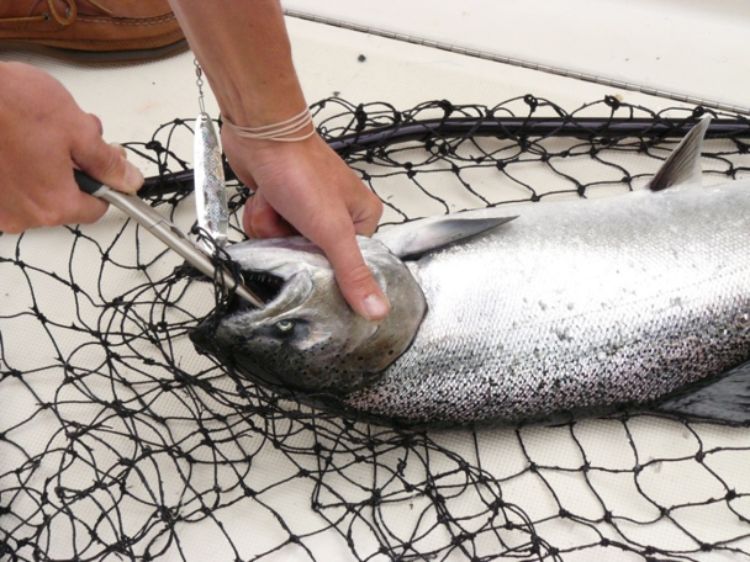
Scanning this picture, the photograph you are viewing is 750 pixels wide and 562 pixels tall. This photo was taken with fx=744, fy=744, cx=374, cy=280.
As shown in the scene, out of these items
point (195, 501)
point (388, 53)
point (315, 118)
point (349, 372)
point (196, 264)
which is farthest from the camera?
point (388, 53)

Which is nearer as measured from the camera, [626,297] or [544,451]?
[626,297]

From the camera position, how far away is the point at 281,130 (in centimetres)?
127

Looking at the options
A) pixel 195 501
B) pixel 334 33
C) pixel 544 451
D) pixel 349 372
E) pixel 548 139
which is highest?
pixel 334 33

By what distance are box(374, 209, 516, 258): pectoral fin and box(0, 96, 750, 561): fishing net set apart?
36 cm

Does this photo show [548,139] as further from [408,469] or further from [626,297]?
[408,469]

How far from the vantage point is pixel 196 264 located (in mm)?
1223

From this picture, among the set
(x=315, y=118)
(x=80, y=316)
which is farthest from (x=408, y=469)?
(x=315, y=118)

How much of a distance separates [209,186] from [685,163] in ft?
3.12

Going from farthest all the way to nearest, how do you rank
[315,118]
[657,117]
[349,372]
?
[315,118], [657,117], [349,372]

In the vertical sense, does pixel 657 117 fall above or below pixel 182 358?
above

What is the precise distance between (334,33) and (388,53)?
184mm

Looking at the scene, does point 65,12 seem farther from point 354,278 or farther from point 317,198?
point 354,278

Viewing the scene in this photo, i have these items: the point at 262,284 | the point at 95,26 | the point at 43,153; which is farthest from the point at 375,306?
the point at 95,26

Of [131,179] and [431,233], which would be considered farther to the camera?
[431,233]
